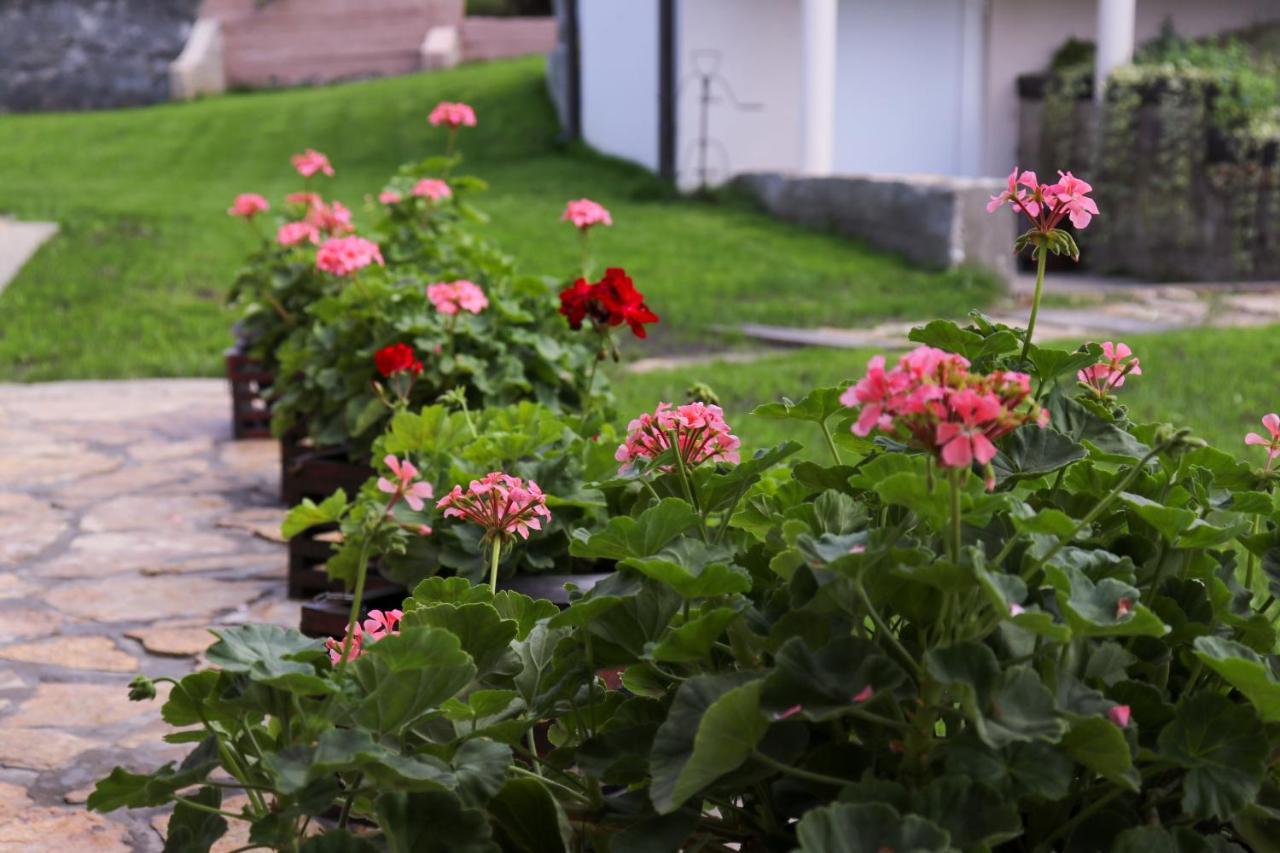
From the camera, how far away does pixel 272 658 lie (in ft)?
4.40

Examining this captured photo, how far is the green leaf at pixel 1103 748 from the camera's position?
48.2 inches

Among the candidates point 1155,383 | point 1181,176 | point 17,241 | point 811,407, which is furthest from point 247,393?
point 1181,176

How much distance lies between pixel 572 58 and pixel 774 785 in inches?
575

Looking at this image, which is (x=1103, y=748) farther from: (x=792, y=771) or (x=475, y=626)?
(x=475, y=626)

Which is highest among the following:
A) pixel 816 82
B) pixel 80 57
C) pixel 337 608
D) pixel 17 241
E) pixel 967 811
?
pixel 80 57

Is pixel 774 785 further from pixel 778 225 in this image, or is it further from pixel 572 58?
pixel 572 58

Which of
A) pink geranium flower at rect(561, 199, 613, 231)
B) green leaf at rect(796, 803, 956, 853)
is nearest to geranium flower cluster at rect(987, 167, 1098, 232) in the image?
green leaf at rect(796, 803, 956, 853)

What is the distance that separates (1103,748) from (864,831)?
0.74 ft

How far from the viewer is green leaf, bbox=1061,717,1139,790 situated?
48.2 inches

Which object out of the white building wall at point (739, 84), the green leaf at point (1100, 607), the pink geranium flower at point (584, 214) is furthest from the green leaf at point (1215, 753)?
the white building wall at point (739, 84)

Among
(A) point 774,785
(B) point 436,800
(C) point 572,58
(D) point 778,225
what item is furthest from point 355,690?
(C) point 572,58

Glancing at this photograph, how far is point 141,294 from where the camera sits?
8.02 m

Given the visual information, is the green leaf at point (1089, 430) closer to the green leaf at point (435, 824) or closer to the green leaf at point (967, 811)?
the green leaf at point (967, 811)

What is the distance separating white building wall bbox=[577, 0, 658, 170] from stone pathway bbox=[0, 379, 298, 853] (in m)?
7.40
